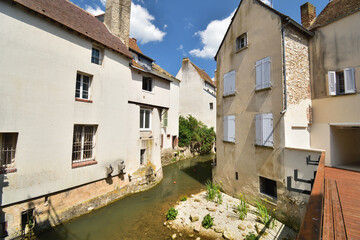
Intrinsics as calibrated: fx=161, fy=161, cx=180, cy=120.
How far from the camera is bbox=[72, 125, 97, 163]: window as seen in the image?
821cm

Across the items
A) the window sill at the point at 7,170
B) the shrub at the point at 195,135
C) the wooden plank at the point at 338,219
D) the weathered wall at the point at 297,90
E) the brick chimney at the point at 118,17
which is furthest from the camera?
the shrub at the point at 195,135

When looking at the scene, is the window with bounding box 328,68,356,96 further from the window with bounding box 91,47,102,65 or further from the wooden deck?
the window with bounding box 91,47,102,65

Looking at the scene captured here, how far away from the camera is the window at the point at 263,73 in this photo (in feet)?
27.0

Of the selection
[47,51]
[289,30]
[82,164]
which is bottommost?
[82,164]

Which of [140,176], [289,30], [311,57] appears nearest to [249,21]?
[289,30]

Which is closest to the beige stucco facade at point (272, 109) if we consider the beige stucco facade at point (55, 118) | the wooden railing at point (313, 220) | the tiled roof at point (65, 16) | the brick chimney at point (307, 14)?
the brick chimney at point (307, 14)

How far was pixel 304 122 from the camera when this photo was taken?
26.7ft

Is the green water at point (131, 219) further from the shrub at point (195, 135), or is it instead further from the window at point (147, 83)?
the shrub at point (195, 135)

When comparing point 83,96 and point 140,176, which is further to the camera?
point 140,176

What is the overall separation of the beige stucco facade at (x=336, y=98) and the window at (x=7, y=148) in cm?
1351

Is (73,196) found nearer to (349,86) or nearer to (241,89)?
(241,89)

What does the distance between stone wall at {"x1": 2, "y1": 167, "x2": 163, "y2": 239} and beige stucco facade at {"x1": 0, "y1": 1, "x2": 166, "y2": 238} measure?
3 centimetres

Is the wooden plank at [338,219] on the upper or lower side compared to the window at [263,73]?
lower

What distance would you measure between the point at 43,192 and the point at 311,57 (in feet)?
47.2
